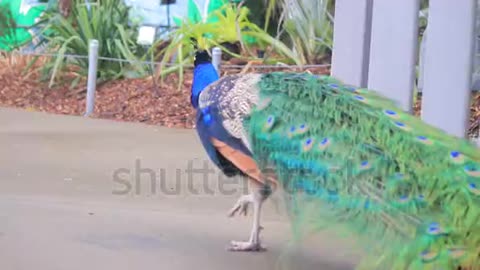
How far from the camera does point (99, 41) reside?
1352cm

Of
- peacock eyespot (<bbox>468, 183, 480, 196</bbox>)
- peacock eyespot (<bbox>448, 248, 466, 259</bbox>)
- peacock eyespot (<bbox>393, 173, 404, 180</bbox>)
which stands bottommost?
peacock eyespot (<bbox>448, 248, 466, 259</bbox>)

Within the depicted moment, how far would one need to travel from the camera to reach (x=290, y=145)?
4.70 meters

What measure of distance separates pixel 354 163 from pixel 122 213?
2544 millimetres

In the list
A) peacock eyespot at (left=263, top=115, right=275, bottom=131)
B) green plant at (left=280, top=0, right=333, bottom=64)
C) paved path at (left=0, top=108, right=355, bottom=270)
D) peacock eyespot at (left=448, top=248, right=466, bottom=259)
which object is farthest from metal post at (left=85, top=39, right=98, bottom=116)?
peacock eyespot at (left=448, top=248, right=466, bottom=259)

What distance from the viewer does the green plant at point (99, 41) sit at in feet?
43.9

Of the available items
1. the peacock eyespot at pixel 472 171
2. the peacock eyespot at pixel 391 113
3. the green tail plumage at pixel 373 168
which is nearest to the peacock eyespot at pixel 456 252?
the green tail plumage at pixel 373 168

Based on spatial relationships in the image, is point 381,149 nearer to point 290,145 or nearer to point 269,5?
point 290,145

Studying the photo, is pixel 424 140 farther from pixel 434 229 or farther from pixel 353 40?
pixel 353 40

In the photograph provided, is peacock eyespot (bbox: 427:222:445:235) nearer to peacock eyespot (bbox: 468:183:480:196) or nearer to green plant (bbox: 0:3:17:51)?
peacock eyespot (bbox: 468:183:480:196)

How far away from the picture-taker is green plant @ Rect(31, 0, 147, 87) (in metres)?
13.4

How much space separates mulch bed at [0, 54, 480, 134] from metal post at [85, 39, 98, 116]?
11 centimetres

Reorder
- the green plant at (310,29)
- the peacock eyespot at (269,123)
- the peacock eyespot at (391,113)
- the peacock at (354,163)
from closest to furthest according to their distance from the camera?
the peacock at (354,163) → the peacock eyespot at (391,113) → the peacock eyespot at (269,123) → the green plant at (310,29)

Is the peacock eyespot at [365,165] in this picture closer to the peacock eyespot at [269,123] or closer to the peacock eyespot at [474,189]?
the peacock eyespot at [474,189]

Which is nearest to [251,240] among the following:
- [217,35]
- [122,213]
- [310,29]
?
[122,213]
